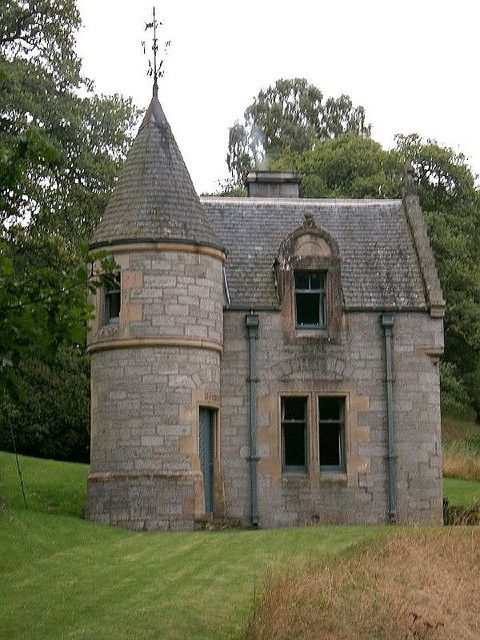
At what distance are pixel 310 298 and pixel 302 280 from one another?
391mm

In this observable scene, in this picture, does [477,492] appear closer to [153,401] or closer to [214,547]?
[153,401]

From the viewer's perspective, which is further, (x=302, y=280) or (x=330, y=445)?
(x=302, y=280)

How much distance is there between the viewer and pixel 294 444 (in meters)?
25.1

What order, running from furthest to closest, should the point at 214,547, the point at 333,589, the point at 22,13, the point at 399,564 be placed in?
the point at 22,13 < the point at 214,547 < the point at 399,564 < the point at 333,589

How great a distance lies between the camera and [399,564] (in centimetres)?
1595

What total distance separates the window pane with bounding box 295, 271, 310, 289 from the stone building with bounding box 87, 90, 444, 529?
33 millimetres

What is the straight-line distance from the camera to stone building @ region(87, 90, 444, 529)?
76.1 ft

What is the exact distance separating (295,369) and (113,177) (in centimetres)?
1028

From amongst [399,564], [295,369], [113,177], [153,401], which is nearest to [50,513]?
[153,401]

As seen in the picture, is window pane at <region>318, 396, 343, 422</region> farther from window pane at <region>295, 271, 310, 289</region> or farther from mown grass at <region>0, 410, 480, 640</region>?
mown grass at <region>0, 410, 480, 640</region>

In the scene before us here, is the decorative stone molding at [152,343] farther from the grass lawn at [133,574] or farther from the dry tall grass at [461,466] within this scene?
the dry tall grass at [461,466]

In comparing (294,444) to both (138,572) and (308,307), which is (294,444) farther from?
(138,572)

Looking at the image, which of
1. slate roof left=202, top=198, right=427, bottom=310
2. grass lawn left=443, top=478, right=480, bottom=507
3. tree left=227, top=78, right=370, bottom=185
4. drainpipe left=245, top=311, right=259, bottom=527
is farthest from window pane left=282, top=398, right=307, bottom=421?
tree left=227, top=78, right=370, bottom=185

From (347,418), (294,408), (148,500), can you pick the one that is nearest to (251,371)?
(294,408)
